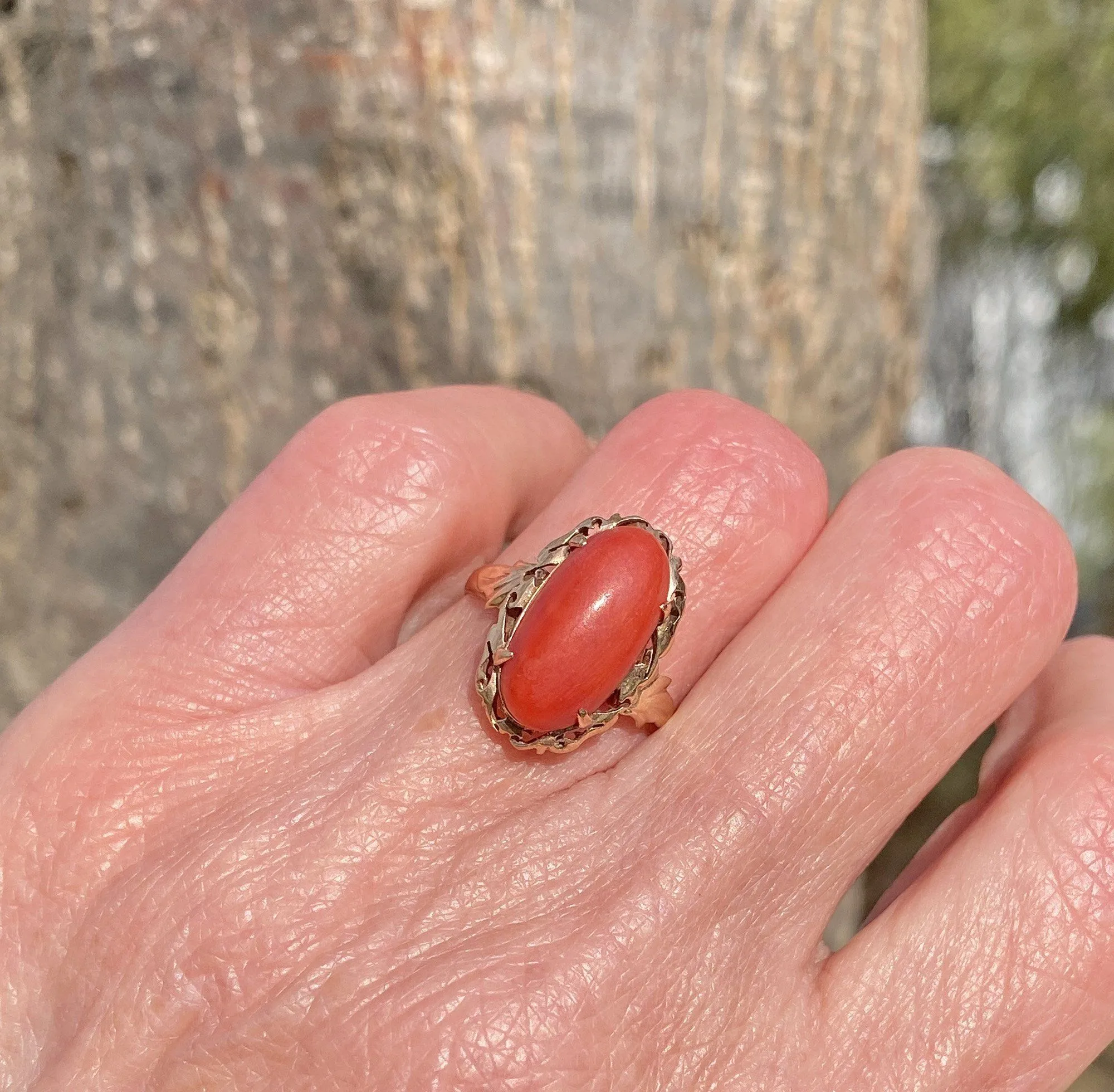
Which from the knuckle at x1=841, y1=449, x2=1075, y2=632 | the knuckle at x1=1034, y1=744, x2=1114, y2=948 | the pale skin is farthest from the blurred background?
the knuckle at x1=1034, y1=744, x2=1114, y2=948

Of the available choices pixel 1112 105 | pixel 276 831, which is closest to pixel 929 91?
pixel 1112 105

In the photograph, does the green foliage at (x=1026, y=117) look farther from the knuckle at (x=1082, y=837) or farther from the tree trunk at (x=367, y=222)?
the knuckle at (x=1082, y=837)

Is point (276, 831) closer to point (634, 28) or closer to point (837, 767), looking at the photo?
point (837, 767)

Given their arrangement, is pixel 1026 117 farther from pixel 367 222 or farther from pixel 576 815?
pixel 576 815

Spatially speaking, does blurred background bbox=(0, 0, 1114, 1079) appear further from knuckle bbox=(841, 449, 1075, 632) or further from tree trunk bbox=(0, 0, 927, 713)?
knuckle bbox=(841, 449, 1075, 632)

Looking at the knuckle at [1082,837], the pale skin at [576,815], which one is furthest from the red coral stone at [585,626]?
the knuckle at [1082,837]

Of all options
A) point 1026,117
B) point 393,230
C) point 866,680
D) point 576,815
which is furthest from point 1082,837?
point 1026,117

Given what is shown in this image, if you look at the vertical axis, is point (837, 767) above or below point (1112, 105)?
below
